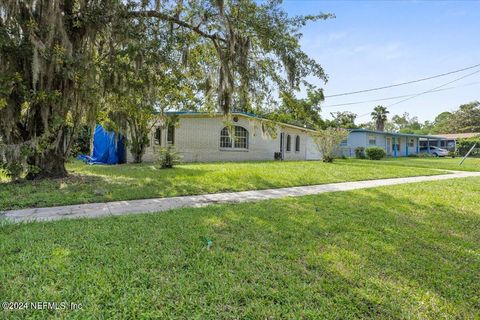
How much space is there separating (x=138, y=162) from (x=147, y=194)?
8.61m

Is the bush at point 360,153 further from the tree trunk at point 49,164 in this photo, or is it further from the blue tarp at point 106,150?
the tree trunk at point 49,164

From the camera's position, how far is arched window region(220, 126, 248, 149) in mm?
17125

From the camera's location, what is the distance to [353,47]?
1576cm

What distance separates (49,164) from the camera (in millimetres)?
7734

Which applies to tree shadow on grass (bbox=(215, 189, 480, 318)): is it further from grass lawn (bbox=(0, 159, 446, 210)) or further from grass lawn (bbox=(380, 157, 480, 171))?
grass lawn (bbox=(380, 157, 480, 171))

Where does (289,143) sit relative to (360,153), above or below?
above

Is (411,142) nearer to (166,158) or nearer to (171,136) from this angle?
(171,136)

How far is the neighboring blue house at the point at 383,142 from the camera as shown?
28359 mm

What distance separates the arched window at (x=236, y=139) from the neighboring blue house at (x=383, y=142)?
11.6 meters

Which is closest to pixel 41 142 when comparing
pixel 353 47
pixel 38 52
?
pixel 38 52

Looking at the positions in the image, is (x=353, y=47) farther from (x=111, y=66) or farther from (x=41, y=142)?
(x=41, y=142)

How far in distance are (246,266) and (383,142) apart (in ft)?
106

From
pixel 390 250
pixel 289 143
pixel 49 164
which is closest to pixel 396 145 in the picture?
pixel 289 143

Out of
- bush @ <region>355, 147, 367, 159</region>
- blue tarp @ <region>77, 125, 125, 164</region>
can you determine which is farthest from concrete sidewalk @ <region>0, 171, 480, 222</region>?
bush @ <region>355, 147, 367, 159</region>
